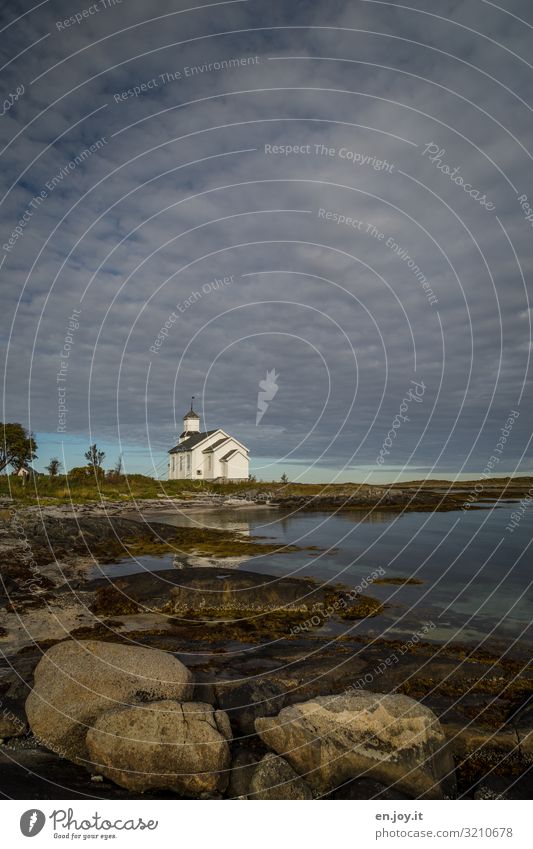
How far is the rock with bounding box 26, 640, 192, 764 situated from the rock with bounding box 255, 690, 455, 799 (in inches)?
84.7

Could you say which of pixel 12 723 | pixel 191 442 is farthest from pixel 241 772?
pixel 191 442

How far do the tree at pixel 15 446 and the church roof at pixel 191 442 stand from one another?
1259 inches

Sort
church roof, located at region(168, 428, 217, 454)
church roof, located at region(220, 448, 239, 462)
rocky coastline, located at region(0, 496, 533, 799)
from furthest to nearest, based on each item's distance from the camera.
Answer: church roof, located at region(168, 428, 217, 454) < church roof, located at region(220, 448, 239, 462) < rocky coastline, located at region(0, 496, 533, 799)

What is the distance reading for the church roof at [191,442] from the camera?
320 feet

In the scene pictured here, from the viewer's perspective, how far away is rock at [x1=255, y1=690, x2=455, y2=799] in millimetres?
7211

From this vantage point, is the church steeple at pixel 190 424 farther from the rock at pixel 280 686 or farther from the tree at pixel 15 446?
the rock at pixel 280 686

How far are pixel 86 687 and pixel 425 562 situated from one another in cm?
2377

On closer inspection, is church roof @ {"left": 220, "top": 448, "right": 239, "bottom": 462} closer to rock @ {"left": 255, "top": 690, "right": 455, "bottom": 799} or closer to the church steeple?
the church steeple

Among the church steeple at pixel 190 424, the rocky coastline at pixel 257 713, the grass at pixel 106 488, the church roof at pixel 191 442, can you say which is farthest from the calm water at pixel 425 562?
the church steeple at pixel 190 424

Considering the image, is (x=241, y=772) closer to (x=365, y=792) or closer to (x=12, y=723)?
(x=365, y=792)

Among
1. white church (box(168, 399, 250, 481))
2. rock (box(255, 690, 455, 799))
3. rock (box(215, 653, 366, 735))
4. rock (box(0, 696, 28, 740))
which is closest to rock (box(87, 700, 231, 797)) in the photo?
rock (box(255, 690, 455, 799))

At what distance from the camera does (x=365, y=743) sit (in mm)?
7477

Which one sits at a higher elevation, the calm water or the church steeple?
the church steeple
